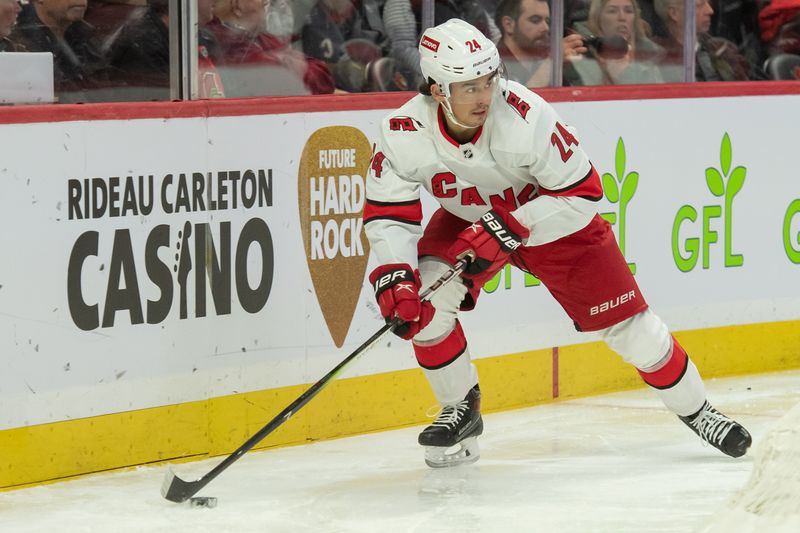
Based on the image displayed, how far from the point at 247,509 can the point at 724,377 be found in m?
2.43

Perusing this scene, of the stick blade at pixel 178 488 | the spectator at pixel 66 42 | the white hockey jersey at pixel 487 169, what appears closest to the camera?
the stick blade at pixel 178 488

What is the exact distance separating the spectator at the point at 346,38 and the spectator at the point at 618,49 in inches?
33.8

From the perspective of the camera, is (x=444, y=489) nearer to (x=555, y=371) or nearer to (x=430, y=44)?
(x=430, y=44)

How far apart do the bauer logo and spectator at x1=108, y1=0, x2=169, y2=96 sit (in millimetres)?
496

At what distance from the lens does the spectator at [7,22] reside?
421 centimetres

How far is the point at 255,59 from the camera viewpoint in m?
4.87

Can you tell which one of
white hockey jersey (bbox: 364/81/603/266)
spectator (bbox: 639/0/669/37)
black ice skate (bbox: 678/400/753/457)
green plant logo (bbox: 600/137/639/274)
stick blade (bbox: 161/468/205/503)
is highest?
spectator (bbox: 639/0/669/37)

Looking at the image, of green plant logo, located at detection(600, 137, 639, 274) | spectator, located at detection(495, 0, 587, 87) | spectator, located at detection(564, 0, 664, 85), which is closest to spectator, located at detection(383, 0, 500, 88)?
spectator, located at detection(495, 0, 587, 87)

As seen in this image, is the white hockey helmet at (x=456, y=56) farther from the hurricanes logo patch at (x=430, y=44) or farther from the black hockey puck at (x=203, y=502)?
the black hockey puck at (x=203, y=502)

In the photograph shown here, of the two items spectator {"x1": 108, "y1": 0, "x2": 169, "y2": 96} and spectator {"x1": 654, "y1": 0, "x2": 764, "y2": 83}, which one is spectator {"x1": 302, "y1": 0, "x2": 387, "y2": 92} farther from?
spectator {"x1": 654, "y1": 0, "x2": 764, "y2": 83}

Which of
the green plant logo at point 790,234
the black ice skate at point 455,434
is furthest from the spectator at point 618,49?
the black ice skate at point 455,434

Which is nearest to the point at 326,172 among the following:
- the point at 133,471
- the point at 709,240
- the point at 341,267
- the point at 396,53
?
the point at 341,267

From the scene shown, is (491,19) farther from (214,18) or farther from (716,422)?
(716,422)

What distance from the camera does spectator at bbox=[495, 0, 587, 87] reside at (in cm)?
561
